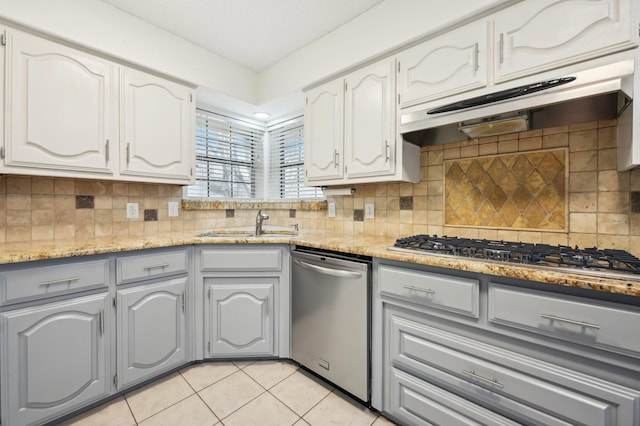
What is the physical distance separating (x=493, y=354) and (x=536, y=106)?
105 cm

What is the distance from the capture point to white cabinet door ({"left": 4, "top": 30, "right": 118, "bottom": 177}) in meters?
1.47

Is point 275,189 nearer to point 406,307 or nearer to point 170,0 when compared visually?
point 170,0

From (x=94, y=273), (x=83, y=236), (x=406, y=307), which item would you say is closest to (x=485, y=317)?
(x=406, y=307)

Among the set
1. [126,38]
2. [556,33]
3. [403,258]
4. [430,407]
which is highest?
[126,38]

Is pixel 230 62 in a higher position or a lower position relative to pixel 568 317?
higher

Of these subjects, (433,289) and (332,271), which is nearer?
(433,289)

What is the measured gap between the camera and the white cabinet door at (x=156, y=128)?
1858 mm

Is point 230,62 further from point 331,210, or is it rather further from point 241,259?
point 241,259

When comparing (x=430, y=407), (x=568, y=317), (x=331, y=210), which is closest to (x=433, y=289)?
(x=568, y=317)

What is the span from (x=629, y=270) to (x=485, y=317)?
0.47 m

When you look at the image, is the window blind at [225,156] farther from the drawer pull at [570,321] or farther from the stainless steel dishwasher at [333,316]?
the drawer pull at [570,321]

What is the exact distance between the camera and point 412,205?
1.96 m

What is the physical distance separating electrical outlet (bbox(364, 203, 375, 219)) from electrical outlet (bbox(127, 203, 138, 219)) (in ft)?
5.90

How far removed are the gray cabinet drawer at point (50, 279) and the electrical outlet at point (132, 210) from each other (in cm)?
71
